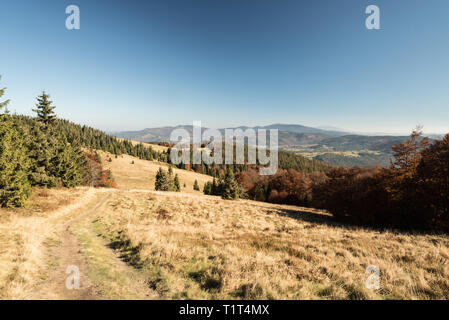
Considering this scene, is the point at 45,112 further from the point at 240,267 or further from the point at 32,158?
the point at 240,267

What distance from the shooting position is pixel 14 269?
22.7ft

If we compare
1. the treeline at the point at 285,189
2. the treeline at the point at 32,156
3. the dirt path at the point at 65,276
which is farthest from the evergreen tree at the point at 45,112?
the treeline at the point at 285,189

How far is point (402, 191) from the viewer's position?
2620 centimetres

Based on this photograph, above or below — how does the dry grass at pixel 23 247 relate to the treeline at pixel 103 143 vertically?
below

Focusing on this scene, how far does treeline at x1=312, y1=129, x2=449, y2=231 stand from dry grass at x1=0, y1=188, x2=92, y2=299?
37679mm

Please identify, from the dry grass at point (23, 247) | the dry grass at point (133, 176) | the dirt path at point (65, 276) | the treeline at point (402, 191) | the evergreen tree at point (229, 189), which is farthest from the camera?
the dry grass at point (133, 176)

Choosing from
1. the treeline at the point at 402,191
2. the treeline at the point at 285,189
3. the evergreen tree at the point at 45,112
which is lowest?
the treeline at the point at 285,189

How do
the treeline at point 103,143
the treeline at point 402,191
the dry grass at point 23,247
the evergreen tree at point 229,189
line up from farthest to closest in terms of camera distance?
the treeline at point 103,143 < the evergreen tree at point 229,189 < the treeline at point 402,191 < the dry grass at point 23,247

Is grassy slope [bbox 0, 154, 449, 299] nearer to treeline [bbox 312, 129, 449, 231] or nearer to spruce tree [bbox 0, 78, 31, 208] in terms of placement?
spruce tree [bbox 0, 78, 31, 208]

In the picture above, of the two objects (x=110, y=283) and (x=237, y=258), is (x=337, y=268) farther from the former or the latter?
(x=110, y=283)

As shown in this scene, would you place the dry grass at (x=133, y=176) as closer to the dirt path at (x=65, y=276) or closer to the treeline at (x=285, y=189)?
the treeline at (x=285, y=189)

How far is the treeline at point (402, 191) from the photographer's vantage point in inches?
906

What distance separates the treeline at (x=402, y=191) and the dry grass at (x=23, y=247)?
124 feet
